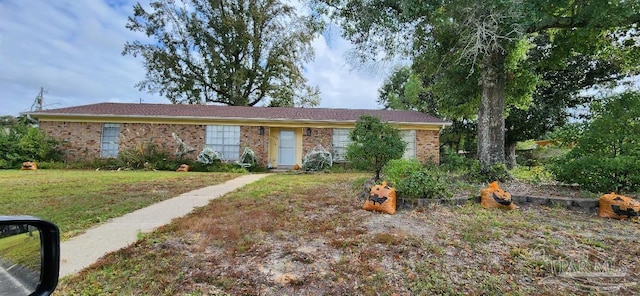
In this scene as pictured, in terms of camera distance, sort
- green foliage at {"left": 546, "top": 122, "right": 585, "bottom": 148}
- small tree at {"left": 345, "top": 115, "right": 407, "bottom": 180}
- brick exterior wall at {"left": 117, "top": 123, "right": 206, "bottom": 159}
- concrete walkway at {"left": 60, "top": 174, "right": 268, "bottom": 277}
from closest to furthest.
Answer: concrete walkway at {"left": 60, "top": 174, "right": 268, "bottom": 277} → green foliage at {"left": 546, "top": 122, "right": 585, "bottom": 148} → small tree at {"left": 345, "top": 115, "right": 407, "bottom": 180} → brick exterior wall at {"left": 117, "top": 123, "right": 206, "bottom": 159}

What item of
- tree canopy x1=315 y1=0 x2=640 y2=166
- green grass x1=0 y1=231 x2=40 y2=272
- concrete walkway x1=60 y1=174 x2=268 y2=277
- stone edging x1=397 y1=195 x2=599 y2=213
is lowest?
concrete walkway x1=60 y1=174 x2=268 y2=277

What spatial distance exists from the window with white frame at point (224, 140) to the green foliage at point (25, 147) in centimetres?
624

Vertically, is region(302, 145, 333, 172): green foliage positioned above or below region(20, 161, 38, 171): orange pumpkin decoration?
above

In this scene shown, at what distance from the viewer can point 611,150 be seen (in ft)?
18.2

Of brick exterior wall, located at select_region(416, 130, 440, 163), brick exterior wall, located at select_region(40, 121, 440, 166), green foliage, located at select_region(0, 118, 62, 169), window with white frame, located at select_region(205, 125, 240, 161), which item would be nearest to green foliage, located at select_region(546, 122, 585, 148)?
brick exterior wall, located at select_region(40, 121, 440, 166)

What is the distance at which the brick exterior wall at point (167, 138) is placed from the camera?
1305 centimetres

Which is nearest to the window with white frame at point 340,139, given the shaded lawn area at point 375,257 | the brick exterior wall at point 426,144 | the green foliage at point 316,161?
the green foliage at point 316,161

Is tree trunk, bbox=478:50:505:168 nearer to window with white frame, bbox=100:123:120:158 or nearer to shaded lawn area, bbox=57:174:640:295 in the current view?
shaded lawn area, bbox=57:174:640:295

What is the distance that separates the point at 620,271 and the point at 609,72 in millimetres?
17323

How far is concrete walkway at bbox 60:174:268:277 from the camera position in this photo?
9.25 ft

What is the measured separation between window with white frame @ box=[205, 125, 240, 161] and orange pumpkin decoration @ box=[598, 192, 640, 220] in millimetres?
12042

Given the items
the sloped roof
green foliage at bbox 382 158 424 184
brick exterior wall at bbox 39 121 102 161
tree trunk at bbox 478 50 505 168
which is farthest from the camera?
Result: the sloped roof

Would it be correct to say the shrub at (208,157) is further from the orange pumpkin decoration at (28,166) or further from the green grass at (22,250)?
the green grass at (22,250)

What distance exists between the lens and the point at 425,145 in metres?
14.0
